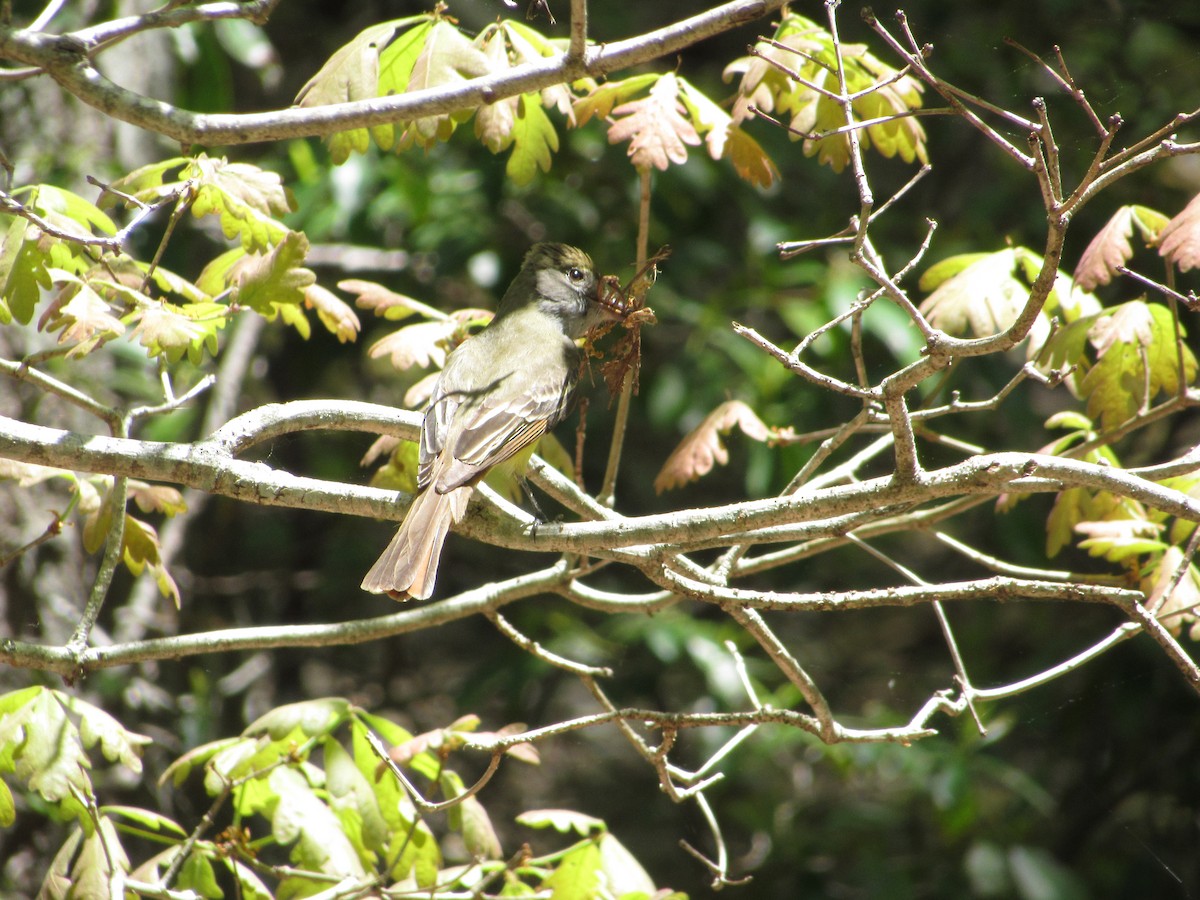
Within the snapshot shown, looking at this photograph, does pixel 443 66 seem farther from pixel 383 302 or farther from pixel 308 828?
pixel 308 828

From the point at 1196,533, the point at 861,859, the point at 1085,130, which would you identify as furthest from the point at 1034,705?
the point at 1196,533

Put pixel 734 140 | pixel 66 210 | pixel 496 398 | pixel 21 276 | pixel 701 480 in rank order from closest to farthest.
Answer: pixel 21 276, pixel 66 210, pixel 734 140, pixel 496 398, pixel 701 480

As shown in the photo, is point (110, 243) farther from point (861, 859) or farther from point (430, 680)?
point (430, 680)

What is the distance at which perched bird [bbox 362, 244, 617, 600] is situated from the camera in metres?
2.68

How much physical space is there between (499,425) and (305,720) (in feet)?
3.00

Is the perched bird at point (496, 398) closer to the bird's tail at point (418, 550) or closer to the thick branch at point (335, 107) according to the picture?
the bird's tail at point (418, 550)

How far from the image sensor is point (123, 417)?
257 cm

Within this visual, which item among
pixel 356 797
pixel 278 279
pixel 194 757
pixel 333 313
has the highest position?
pixel 278 279

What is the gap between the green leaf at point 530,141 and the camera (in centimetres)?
296

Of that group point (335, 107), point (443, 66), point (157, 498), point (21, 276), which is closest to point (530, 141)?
point (443, 66)

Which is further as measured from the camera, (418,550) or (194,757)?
(194,757)

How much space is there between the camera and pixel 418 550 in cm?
267

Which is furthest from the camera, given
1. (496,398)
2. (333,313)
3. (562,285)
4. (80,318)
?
(562,285)

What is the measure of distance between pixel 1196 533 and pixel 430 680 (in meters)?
4.97
